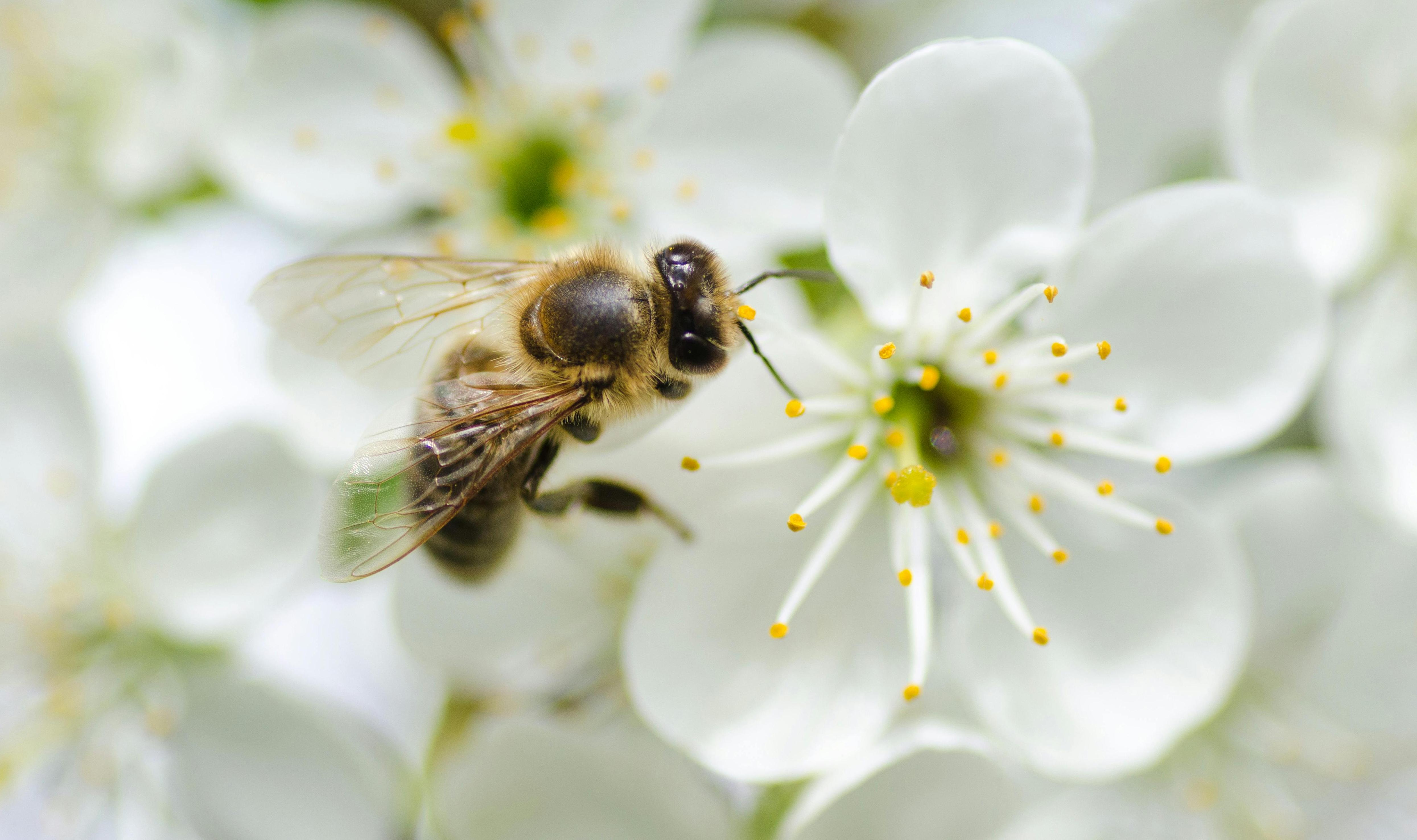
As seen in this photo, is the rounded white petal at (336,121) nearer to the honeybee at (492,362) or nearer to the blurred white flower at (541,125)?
the blurred white flower at (541,125)

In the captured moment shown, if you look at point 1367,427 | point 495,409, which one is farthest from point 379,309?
point 1367,427

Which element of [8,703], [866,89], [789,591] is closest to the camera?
[866,89]

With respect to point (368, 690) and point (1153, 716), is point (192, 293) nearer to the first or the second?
point (368, 690)

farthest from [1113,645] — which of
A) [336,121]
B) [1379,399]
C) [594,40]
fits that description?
[336,121]

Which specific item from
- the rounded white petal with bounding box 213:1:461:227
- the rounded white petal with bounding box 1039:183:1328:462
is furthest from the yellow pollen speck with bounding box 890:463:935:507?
the rounded white petal with bounding box 213:1:461:227

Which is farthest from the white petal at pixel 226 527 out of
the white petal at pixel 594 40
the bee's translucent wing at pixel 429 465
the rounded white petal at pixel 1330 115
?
the rounded white petal at pixel 1330 115

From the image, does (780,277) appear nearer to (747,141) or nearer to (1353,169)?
(747,141)

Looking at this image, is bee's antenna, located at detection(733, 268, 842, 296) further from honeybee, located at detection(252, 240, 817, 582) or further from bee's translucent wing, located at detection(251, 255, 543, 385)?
bee's translucent wing, located at detection(251, 255, 543, 385)
